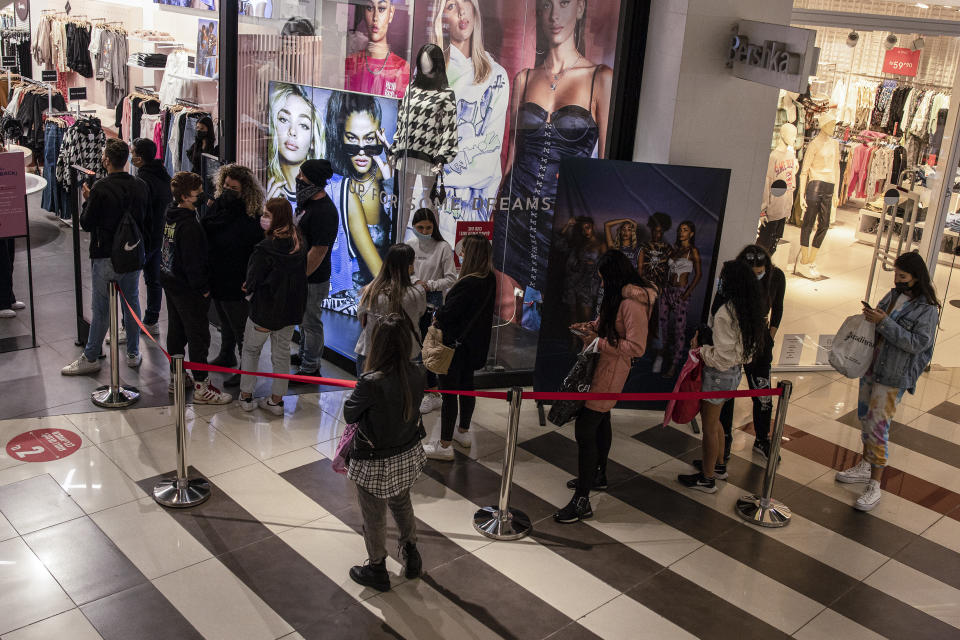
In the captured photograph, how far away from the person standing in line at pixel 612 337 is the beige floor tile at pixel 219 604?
71.2 inches

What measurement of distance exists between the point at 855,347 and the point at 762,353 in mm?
560

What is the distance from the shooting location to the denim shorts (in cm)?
552

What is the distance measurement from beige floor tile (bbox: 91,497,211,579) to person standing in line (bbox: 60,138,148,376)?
166 centimetres

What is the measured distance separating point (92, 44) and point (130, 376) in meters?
6.98

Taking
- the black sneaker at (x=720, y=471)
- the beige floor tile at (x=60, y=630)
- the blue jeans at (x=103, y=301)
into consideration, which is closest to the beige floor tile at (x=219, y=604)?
the beige floor tile at (x=60, y=630)

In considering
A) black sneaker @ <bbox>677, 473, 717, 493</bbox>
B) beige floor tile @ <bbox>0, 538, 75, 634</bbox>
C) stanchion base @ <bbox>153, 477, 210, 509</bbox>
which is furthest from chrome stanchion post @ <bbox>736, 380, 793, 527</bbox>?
beige floor tile @ <bbox>0, 538, 75, 634</bbox>

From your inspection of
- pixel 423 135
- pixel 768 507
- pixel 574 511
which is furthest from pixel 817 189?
pixel 574 511

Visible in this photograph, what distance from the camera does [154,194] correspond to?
23.2ft

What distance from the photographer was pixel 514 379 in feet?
24.2

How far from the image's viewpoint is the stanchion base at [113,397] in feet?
20.2

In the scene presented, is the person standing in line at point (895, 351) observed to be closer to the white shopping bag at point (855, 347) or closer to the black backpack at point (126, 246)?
the white shopping bag at point (855, 347)

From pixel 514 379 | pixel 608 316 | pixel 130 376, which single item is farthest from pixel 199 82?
pixel 608 316

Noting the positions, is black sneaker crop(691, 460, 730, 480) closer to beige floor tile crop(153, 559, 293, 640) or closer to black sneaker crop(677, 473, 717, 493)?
black sneaker crop(677, 473, 717, 493)

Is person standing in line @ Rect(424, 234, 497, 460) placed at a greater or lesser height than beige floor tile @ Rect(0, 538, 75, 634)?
greater
